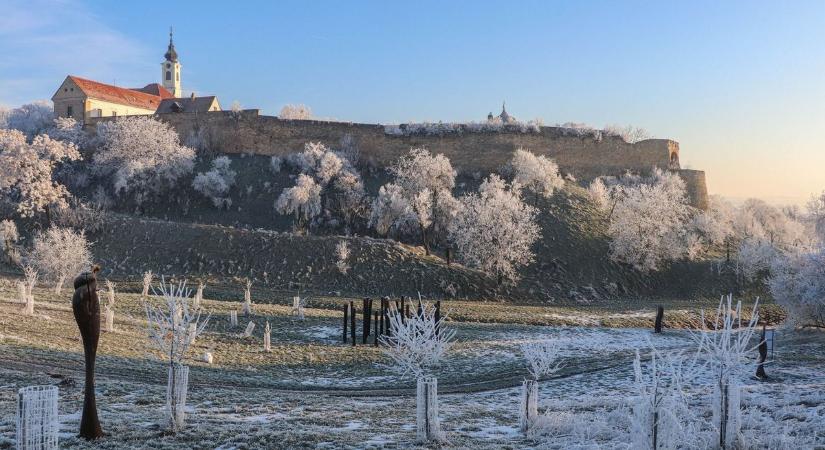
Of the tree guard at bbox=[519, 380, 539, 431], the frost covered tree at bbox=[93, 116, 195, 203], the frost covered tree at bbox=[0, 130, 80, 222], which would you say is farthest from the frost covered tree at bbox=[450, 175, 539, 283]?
the tree guard at bbox=[519, 380, 539, 431]

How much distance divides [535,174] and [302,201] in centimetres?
1782

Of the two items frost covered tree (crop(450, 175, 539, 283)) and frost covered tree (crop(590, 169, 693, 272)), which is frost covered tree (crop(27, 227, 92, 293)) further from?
frost covered tree (crop(590, 169, 693, 272))

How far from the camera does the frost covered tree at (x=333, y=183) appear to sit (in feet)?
154

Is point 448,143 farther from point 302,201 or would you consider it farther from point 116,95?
point 116,95

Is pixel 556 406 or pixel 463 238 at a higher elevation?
pixel 463 238

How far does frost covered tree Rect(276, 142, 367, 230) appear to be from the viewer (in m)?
46.9

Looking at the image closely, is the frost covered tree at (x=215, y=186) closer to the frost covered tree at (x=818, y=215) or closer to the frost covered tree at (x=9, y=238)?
the frost covered tree at (x=9, y=238)

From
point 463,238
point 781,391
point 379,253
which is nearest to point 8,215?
point 379,253

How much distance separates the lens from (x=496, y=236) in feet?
123

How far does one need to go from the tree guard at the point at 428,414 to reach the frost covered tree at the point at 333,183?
36.4m

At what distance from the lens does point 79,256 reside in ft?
92.8

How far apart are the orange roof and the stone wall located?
1238 centimetres

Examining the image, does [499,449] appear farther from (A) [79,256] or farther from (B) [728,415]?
(A) [79,256]

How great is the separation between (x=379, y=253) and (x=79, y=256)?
1603 centimetres
